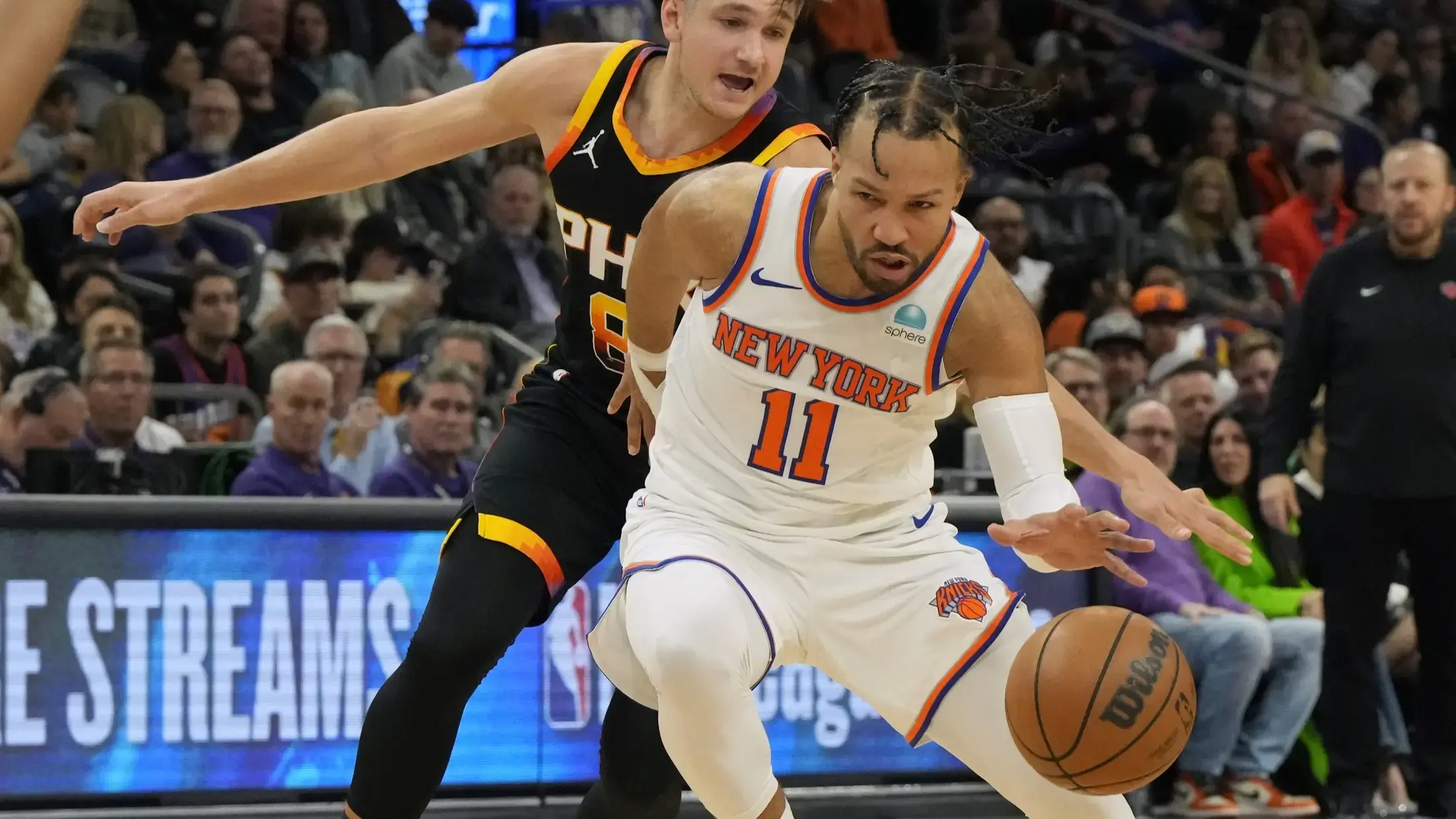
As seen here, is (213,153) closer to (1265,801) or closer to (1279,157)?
(1265,801)

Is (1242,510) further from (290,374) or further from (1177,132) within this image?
(1177,132)

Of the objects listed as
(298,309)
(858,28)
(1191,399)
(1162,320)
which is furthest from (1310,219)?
(298,309)

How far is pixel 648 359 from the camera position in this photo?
4.04 m

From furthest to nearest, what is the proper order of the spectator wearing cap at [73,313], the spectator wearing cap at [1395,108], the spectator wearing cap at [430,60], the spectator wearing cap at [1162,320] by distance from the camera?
the spectator wearing cap at [1395,108]
the spectator wearing cap at [430,60]
the spectator wearing cap at [1162,320]
the spectator wearing cap at [73,313]

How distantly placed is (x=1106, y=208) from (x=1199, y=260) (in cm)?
80

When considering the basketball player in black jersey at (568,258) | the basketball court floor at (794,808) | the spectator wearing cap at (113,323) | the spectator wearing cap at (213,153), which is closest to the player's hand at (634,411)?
the basketball player in black jersey at (568,258)

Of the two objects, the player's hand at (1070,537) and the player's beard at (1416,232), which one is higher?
the player's hand at (1070,537)

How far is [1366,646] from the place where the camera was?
6.91m

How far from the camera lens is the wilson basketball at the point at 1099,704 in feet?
11.4

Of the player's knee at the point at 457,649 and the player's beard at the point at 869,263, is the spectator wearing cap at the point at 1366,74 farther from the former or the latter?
the player's knee at the point at 457,649

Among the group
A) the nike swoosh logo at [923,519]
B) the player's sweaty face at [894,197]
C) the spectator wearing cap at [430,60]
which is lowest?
the spectator wearing cap at [430,60]

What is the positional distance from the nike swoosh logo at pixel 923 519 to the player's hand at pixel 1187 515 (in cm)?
44

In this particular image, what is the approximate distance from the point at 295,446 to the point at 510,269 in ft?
9.39

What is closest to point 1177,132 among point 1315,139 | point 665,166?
point 1315,139
